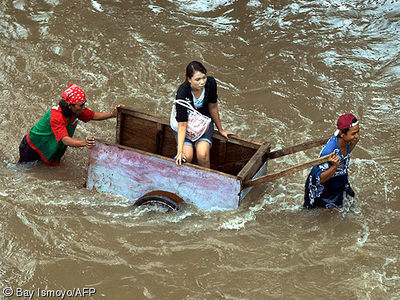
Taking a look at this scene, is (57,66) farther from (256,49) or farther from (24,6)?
(256,49)

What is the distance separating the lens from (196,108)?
5348 millimetres

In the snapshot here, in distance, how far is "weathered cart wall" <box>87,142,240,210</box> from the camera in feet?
16.6

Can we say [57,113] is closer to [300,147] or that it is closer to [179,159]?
[179,159]

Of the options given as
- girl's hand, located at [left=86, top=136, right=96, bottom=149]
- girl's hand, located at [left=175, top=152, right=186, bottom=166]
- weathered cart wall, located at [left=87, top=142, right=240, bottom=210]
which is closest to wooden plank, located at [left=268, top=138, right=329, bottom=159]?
weathered cart wall, located at [left=87, top=142, right=240, bottom=210]

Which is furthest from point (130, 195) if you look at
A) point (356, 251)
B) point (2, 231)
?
point (356, 251)

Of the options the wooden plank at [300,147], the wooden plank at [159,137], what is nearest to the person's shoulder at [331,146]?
the wooden plank at [300,147]

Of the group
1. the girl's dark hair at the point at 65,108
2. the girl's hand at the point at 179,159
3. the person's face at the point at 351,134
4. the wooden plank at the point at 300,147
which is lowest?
the girl's hand at the point at 179,159

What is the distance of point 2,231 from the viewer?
513 cm

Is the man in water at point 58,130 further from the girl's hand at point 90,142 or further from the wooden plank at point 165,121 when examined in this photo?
the wooden plank at point 165,121

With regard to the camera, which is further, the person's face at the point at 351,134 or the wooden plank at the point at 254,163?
the wooden plank at the point at 254,163

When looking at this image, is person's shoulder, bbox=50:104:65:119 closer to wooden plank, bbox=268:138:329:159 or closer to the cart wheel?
the cart wheel

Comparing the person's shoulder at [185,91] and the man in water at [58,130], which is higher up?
the person's shoulder at [185,91]

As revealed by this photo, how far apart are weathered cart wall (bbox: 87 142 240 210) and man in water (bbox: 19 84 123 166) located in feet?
0.83

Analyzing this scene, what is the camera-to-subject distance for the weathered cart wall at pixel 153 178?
507cm
